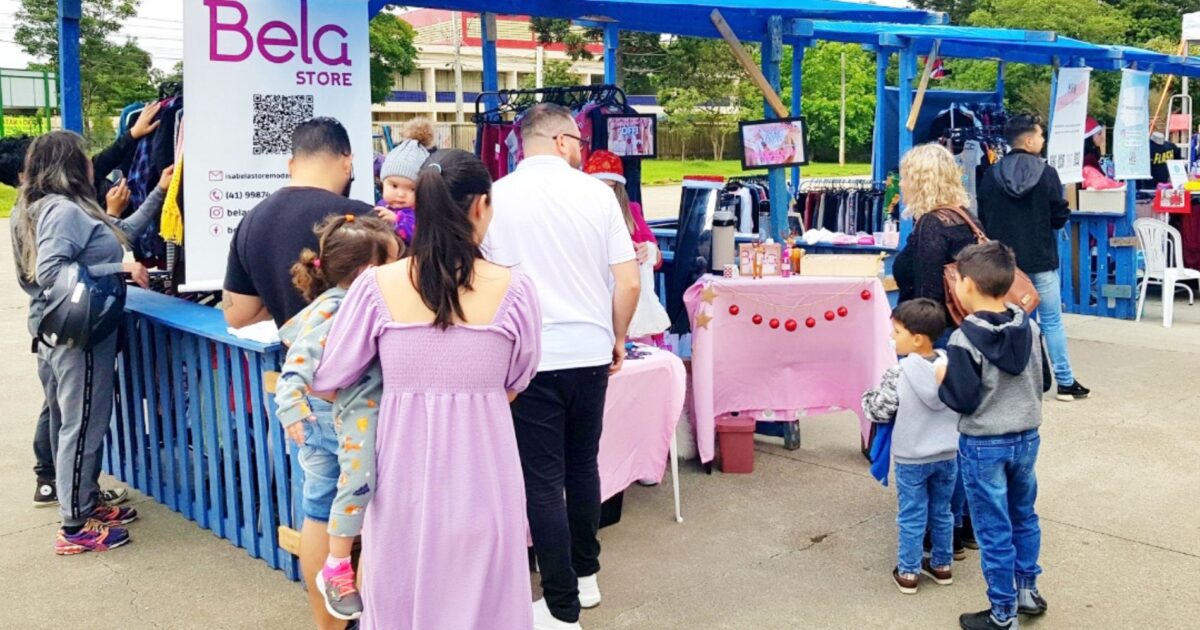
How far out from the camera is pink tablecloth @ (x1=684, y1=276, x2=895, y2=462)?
5.39m

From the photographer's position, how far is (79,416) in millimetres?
4504

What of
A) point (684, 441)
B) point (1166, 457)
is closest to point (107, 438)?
point (684, 441)

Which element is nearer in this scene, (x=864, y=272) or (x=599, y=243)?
(x=599, y=243)

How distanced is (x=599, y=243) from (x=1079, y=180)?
6.71 m

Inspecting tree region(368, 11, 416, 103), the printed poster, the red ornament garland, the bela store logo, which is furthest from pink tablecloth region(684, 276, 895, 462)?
tree region(368, 11, 416, 103)

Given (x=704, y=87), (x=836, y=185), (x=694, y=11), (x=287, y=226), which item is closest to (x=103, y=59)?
(x=704, y=87)

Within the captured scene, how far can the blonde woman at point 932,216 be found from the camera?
14.8ft

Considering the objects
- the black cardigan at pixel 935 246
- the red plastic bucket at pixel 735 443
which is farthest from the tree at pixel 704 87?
the black cardigan at pixel 935 246

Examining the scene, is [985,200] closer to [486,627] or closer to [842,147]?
[486,627]

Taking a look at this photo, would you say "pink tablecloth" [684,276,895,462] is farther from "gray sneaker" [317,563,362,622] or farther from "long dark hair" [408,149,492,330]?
"long dark hair" [408,149,492,330]

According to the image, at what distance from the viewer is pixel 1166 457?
5.69 metres

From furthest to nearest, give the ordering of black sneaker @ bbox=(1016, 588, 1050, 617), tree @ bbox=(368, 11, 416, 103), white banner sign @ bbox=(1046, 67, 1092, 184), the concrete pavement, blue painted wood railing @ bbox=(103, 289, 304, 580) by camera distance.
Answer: tree @ bbox=(368, 11, 416, 103) → white banner sign @ bbox=(1046, 67, 1092, 184) → blue painted wood railing @ bbox=(103, 289, 304, 580) → the concrete pavement → black sneaker @ bbox=(1016, 588, 1050, 617)

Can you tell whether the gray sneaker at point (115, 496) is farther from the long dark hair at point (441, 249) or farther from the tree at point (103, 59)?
the tree at point (103, 59)

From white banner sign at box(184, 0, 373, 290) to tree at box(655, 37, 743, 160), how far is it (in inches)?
1248
